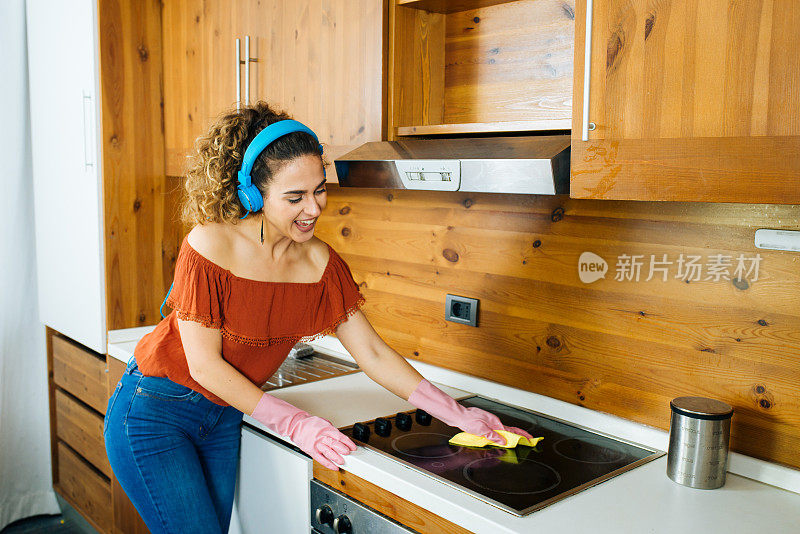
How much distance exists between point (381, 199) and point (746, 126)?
129 cm

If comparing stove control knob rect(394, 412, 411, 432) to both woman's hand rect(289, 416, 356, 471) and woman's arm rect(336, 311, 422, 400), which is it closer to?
woman's arm rect(336, 311, 422, 400)

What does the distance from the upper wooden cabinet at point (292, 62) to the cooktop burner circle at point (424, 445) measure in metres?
0.66

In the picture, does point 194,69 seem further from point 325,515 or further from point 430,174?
point 325,515

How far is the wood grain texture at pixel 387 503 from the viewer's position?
129 cm

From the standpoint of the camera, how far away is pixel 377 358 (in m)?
1.75

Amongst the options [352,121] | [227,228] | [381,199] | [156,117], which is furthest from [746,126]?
[156,117]

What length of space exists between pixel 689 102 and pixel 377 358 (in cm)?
95

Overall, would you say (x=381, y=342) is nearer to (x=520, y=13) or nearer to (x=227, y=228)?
(x=227, y=228)

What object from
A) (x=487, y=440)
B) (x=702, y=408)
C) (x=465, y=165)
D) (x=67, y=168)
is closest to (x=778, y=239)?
(x=702, y=408)

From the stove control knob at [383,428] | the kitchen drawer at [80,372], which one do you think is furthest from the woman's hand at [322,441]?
the kitchen drawer at [80,372]

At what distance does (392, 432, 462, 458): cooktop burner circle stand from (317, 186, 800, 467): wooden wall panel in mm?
358

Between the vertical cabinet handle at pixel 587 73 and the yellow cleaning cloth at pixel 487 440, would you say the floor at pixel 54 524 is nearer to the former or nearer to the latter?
the yellow cleaning cloth at pixel 487 440

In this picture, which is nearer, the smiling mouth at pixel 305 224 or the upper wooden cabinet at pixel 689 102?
the upper wooden cabinet at pixel 689 102

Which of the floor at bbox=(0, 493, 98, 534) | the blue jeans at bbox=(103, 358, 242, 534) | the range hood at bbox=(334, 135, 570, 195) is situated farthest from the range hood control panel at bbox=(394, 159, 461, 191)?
the floor at bbox=(0, 493, 98, 534)
